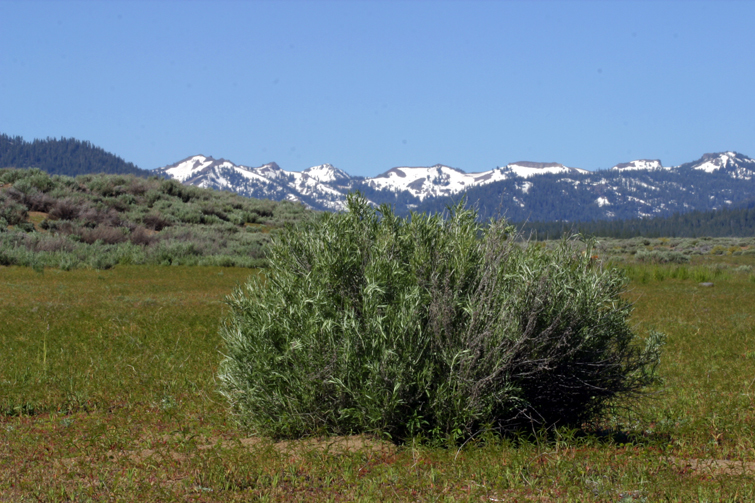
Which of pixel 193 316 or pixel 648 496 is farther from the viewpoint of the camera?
pixel 193 316

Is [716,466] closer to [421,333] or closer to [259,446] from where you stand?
[421,333]

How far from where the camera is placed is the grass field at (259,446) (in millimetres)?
4191

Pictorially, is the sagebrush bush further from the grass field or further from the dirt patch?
the dirt patch

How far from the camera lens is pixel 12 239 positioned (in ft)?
69.4

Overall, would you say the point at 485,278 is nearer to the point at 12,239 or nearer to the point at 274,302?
the point at 274,302

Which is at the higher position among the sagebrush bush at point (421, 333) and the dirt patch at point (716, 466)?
the sagebrush bush at point (421, 333)

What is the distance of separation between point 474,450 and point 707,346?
744cm

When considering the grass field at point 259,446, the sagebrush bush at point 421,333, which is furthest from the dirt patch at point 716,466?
the sagebrush bush at point 421,333

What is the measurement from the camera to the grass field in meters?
4.19

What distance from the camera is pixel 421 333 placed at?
194 inches

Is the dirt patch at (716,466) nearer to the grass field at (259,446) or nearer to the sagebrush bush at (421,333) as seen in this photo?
the grass field at (259,446)

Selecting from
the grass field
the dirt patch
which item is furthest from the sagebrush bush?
the dirt patch

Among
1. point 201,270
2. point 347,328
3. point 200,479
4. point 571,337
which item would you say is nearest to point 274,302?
point 347,328

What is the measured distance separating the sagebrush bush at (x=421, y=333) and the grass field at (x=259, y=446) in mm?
290
